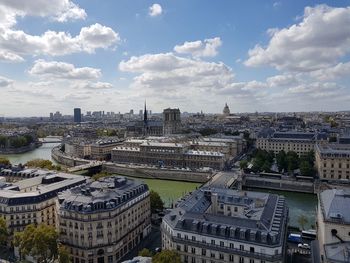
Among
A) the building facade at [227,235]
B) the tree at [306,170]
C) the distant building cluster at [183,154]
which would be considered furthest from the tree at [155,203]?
the distant building cluster at [183,154]

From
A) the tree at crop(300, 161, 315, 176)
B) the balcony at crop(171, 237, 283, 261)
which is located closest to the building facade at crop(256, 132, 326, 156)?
the tree at crop(300, 161, 315, 176)

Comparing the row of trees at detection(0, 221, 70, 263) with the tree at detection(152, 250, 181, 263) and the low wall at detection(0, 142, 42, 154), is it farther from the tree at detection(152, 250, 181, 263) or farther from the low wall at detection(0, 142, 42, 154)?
the low wall at detection(0, 142, 42, 154)

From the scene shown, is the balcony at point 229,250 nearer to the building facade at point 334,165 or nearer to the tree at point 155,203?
the tree at point 155,203

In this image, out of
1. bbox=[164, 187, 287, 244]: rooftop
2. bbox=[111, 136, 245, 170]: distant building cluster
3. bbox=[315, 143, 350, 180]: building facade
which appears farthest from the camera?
bbox=[111, 136, 245, 170]: distant building cluster

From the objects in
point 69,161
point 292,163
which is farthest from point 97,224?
point 69,161

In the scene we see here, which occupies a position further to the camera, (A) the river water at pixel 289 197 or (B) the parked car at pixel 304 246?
(A) the river water at pixel 289 197

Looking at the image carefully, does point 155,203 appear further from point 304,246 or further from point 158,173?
point 158,173

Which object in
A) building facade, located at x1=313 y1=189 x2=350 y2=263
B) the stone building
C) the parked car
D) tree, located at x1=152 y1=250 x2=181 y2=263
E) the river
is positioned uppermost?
the stone building
